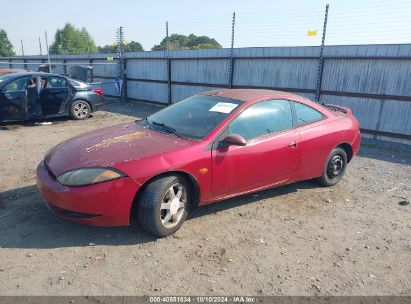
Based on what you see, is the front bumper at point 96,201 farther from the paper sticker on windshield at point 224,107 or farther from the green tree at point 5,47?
the green tree at point 5,47

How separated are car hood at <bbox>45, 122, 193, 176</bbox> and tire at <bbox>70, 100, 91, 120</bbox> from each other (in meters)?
6.77

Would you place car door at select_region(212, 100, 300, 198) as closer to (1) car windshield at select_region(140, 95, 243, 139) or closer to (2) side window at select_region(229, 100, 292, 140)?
(2) side window at select_region(229, 100, 292, 140)

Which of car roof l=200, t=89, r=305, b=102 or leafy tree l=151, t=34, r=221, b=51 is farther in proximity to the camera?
leafy tree l=151, t=34, r=221, b=51

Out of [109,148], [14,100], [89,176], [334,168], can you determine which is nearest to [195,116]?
[109,148]

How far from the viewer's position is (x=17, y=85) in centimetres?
923

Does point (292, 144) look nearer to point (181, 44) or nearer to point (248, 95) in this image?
point (248, 95)

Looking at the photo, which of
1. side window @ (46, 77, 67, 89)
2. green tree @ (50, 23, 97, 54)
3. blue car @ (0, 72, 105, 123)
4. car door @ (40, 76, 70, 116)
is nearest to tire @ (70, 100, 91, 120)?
blue car @ (0, 72, 105, 123)

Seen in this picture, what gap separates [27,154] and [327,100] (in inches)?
292

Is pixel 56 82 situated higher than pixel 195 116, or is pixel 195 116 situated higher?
pixel 195 116

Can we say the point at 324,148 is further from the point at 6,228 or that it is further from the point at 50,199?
the point at 6,228

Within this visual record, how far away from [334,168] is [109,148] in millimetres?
3377

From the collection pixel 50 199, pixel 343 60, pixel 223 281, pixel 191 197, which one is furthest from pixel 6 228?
pixel 343 60

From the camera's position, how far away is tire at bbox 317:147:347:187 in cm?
530

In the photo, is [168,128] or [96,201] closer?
[96,201]
